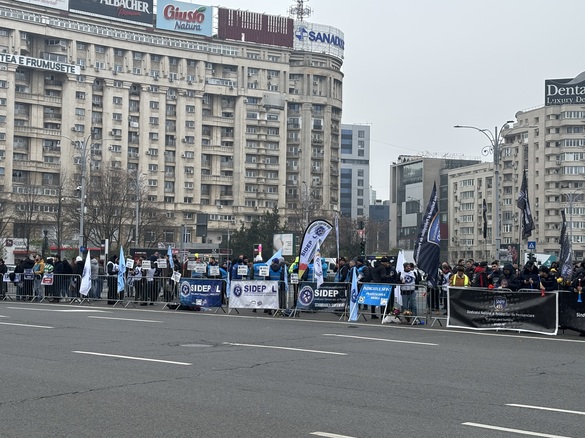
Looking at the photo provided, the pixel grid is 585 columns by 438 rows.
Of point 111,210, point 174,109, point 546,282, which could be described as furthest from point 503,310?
point 174,109

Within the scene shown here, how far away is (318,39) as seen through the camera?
125m

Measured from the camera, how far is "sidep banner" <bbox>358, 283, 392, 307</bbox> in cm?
2369

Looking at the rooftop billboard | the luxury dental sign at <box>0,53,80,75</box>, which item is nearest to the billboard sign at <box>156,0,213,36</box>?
the rooftop billboard

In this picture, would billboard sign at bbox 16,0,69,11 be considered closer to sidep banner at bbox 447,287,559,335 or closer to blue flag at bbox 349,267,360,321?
blue flag at bbox 349,267,360,321

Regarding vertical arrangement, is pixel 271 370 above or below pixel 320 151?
below

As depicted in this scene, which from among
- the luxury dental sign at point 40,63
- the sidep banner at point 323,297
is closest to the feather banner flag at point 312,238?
the sidep banner at point 323,297

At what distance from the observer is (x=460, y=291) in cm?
2195

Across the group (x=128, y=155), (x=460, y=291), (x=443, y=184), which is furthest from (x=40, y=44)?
(x=460, y=291)

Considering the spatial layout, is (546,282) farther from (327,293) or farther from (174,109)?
(174,109)

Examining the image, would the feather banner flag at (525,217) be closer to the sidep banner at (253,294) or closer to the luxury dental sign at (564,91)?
the sidep banner at (253,294)

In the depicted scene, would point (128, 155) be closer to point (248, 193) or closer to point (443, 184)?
point (248, 193)

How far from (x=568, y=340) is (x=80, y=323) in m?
11.0

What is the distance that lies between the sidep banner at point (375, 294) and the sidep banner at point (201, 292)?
16.1 feet

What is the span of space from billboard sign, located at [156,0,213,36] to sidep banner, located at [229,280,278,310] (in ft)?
301
